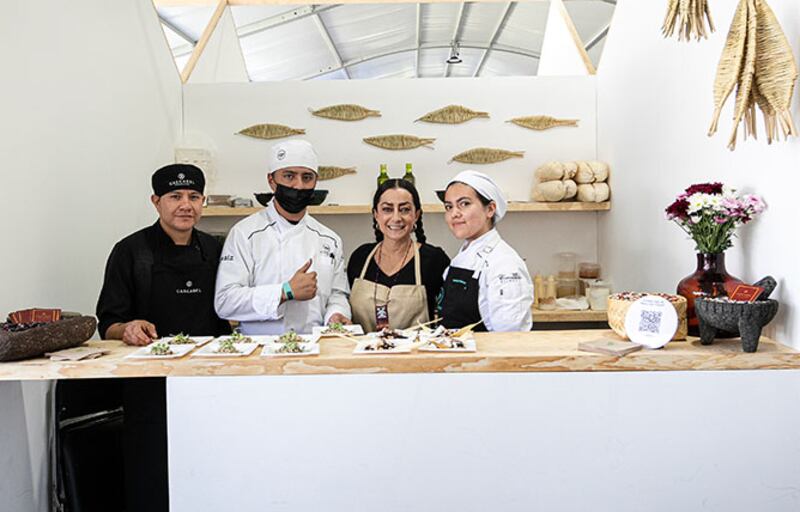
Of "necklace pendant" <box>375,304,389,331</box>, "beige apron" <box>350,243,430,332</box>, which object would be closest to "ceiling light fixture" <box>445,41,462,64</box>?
"beige apron" <box>350,243,430,332</box>

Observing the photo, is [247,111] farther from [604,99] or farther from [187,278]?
[604,99]

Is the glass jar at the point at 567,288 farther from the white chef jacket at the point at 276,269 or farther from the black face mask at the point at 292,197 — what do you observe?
the black face mask at the point at 292,197

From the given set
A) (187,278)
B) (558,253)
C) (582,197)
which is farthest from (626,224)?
(187,278)

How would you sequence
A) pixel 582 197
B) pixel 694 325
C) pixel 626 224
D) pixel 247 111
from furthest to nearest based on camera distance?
pixel 247 111 < pixel 582 197 < pixel 626 224 < pixel 694 325

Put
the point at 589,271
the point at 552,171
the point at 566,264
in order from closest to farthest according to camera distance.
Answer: the point at 552,171 → the point at 589,271 → the point at 566,264

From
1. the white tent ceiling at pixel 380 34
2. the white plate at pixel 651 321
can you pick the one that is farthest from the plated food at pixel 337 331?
the white tent ceiling at pixel 380 34

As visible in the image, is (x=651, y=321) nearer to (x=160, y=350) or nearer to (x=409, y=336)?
(x=409, y=336)

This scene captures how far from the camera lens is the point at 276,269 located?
286 cm

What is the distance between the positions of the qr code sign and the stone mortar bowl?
14 centimetres

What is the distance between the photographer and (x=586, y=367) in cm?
Result: 195

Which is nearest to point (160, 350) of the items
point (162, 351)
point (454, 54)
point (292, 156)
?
point (162, 351)

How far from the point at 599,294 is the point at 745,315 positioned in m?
1.99

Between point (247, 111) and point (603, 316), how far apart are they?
95.1 inches

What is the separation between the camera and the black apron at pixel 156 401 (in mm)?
2607
